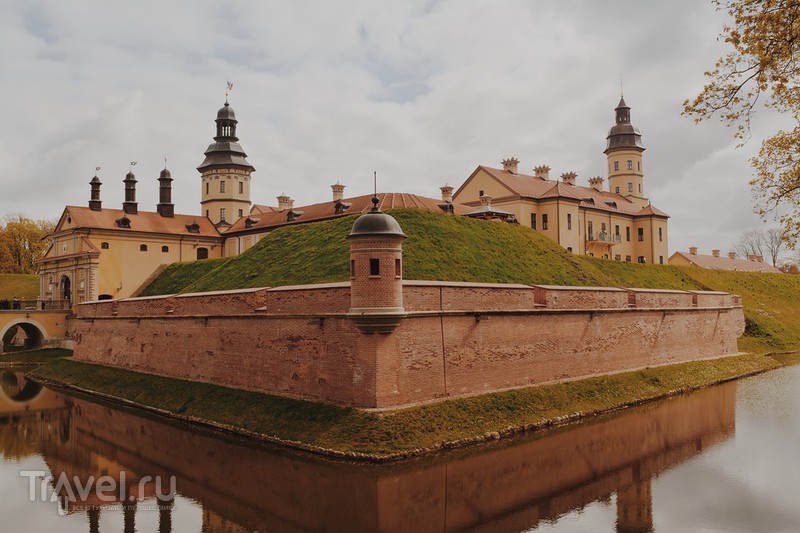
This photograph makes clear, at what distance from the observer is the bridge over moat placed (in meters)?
40.1

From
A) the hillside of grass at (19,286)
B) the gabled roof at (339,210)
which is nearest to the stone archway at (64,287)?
the hillside of grass at (19,286)

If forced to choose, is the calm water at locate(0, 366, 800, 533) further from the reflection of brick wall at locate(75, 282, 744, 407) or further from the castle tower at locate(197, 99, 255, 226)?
the castle tower at locate(197, 99, 255, 226)

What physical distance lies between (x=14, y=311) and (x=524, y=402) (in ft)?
117

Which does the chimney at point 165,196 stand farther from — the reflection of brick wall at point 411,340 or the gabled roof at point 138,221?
the reflection of brick wall at point 411,340

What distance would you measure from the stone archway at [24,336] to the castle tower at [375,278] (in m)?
34.0

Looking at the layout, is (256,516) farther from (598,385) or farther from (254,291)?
(598,385)

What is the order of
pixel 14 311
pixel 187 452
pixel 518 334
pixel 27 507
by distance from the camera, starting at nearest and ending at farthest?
pixel 27 507 → pixel 187 452 → pixel 518 334 → pixel 14 311

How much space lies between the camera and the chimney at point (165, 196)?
49531 mm

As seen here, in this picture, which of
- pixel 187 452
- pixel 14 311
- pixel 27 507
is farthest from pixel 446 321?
pixel 14 311

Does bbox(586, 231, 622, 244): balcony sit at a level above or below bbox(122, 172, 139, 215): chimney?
below

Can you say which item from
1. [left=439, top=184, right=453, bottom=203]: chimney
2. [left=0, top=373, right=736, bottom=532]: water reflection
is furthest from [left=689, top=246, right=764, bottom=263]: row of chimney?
[left=0, top=373, right=736, bottom=532]: water reflection

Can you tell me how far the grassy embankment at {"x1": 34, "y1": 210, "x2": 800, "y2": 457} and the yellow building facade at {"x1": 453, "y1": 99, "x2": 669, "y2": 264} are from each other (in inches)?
181

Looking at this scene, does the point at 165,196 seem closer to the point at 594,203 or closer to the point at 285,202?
the point at 285,202

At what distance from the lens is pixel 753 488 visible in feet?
41.5
